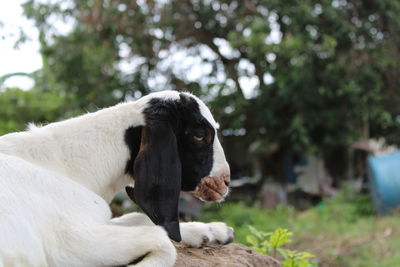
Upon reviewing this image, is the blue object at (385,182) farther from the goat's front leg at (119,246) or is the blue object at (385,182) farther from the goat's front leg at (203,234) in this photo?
the goat's front leg at (119,246)

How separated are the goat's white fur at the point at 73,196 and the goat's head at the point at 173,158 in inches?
1.5

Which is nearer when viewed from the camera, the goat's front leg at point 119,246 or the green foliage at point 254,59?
the goat's front leg at point 119,246

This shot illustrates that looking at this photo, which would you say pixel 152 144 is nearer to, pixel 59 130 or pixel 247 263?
pixel 59 130

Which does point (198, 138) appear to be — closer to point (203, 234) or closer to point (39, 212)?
point (203, 234)

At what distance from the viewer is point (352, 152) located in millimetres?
15523

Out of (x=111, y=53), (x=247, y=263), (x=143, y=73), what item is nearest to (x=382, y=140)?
(x=143, y=73)

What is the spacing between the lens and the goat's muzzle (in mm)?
2660

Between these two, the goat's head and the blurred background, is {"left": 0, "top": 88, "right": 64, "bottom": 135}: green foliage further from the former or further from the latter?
the goat's head

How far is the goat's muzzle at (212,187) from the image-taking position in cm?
266

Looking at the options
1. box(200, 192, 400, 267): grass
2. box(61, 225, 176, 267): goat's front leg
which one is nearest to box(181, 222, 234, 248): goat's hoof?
box(61, 225, 176, 267): goat's front leg

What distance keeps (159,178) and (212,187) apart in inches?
17.5

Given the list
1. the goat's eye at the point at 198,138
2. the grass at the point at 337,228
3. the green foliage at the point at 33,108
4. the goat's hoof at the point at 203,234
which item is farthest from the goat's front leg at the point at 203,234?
the green foliage at the point at 33,108

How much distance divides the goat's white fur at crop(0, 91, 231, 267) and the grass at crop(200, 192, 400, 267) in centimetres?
327

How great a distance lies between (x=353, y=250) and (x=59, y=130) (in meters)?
5.90
